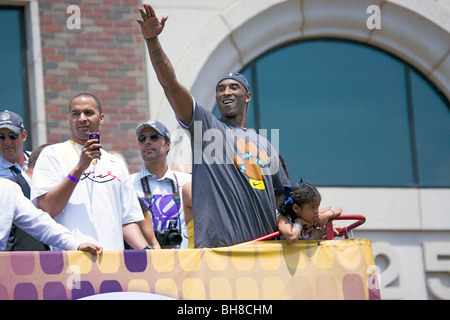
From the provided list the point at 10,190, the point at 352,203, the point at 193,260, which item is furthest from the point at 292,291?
the point at 352,203

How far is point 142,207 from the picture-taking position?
638 centimetres

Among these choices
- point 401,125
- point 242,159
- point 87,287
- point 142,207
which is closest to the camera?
point 87,287

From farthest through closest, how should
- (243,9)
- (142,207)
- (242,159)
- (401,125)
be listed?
(401,125)
(243,9)
(142,207)
(242,159)

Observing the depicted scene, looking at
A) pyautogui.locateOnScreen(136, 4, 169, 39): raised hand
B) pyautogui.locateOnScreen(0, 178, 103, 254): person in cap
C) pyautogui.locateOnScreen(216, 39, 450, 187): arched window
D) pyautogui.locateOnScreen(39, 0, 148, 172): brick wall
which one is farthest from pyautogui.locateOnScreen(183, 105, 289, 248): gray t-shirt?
pyautogui.locateOnScreen(216, 39, 450, 187): arched window

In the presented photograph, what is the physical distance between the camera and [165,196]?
21.6ft

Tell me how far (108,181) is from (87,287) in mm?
908

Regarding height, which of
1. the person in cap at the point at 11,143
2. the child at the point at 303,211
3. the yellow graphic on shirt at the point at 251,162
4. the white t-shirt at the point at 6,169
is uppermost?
the person in cap at the point at 11,143

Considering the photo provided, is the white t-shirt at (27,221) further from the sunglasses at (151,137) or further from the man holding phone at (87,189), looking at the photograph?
the sunglasses at (151,137)

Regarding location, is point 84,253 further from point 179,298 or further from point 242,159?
point 242,159

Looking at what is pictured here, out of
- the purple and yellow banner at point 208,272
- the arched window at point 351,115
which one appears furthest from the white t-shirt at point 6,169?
the arched window at point 351,115

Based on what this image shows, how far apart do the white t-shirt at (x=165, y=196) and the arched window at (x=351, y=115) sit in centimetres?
370

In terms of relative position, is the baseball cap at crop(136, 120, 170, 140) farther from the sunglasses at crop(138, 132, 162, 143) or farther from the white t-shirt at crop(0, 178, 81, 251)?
the white t-shirt at crop(0, 178, 81, 251)

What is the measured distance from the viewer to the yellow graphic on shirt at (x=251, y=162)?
17.6 ft

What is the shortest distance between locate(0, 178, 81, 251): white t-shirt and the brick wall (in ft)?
12.6
